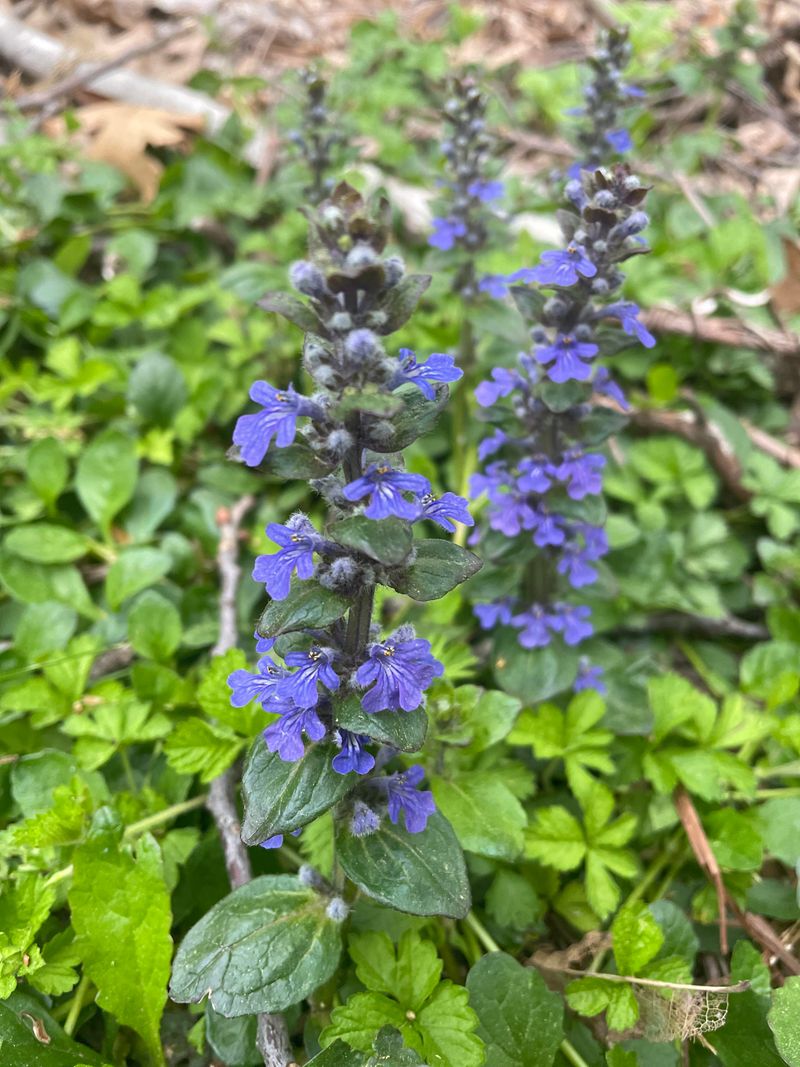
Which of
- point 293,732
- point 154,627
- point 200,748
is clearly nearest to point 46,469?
point 154,627

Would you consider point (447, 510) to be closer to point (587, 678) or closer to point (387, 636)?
point (387, 636)

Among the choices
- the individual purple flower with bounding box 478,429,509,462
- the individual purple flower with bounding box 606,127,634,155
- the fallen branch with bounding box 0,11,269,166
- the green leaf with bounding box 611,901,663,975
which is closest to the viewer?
the green leaf with bounding box 611,901,663,975

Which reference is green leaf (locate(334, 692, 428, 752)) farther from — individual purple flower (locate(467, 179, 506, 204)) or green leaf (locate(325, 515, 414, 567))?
individual purple flower (locate(467, 179, 506, 204))

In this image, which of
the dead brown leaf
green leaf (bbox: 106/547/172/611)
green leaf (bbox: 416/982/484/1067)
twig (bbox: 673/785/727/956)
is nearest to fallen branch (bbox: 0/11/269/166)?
the dead brown leaf

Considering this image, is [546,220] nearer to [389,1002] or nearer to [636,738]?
[636,738]

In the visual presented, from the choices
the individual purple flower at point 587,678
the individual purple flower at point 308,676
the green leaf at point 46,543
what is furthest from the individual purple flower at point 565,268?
the green leaf at point 46,543

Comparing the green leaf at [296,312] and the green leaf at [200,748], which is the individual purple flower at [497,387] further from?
the green leaf at [200,748]
